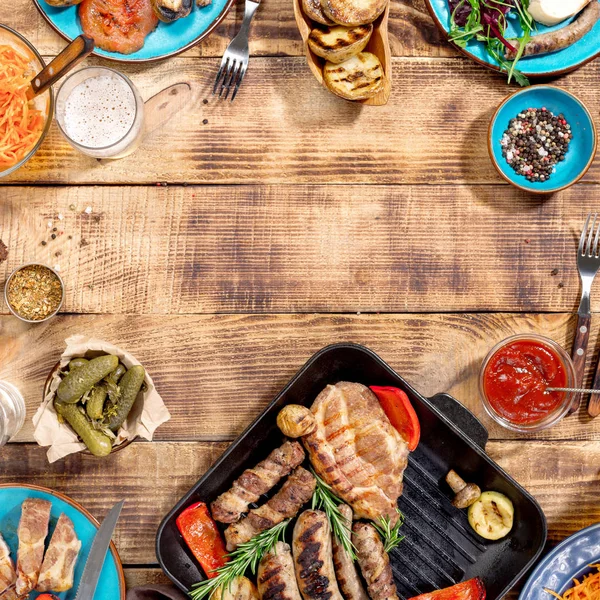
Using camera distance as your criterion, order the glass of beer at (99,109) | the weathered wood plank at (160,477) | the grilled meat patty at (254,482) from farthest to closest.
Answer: the weathered wood plank at (160,477) → the glass of beer at (99,109) → the grilled meat patty at (254,482)

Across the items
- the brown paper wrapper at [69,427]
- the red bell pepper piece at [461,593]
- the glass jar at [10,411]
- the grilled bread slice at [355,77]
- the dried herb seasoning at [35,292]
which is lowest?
the red bell pepper piece at [461,593]

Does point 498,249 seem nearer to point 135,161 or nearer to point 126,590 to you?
point 135,161

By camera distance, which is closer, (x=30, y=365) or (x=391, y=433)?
(x=391, y=433)

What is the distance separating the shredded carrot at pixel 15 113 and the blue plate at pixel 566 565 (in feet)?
8.01

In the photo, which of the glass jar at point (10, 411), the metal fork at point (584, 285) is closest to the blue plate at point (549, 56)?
the metal fork at point (584, 285)

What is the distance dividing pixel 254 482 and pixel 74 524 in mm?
685

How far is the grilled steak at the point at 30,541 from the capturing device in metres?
2.55

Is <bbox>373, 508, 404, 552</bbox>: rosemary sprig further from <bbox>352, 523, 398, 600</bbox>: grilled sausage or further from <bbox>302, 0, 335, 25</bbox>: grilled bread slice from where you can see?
<bbox>302, 0, 335, 25</bbox>: grilled bread slice

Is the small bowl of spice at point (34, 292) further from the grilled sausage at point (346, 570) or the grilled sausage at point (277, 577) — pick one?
the grilled sausage at point (346, 570)

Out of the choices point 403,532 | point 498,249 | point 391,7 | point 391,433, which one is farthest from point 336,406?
point 391,7

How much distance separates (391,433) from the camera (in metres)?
2.53

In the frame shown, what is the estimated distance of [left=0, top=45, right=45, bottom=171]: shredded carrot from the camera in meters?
2.60

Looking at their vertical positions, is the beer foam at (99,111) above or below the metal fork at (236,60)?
below

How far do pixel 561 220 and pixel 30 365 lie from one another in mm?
2161
